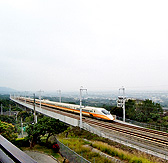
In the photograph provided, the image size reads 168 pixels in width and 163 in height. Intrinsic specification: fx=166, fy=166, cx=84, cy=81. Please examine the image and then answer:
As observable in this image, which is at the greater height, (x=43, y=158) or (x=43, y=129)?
(x=43, y=129)

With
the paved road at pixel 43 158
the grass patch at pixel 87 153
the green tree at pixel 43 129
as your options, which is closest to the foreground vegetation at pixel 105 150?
the grass patch at pixel 87 153

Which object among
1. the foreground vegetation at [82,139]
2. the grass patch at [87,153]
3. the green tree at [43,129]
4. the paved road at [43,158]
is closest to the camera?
the grass patch at [87,153]

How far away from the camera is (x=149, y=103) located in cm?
2989

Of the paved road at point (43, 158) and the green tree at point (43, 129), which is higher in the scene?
the green tree at point (43, 129)

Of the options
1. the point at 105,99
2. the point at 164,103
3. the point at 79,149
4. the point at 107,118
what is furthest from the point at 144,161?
the point at 164,103

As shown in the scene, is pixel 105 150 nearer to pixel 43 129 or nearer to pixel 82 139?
pixel 82 139

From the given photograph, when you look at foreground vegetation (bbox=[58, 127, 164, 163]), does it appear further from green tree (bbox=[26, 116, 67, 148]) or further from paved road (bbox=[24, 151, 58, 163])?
green tree (bbox=[26, 116, 67, 148])

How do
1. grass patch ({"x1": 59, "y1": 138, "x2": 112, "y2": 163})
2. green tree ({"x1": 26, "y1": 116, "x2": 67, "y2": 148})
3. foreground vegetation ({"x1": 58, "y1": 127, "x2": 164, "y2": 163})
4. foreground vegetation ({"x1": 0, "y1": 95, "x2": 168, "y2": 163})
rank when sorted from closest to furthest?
foreground vegetation ({"x1": 58, "y1": 127, "x2": 164, "y2": 163}) → grass patch ({"x1": 59, "y1": 138, "x2": 112, "y2": 163}) → foreground vegetation ({"x1": 0, "y1": 95, "x2": 168, "y2": 163}) → green tree ({"x1": 26, "y1": 116, "x2": 67, "y2": 148})

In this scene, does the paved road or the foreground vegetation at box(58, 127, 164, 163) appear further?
the paved road

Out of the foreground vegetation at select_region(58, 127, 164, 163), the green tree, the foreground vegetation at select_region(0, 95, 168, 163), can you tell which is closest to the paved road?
the foreground vegetation at select_region(0, 95, 168, 163)

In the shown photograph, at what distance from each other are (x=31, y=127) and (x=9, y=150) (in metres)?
19.6

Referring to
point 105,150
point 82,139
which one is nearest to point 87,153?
point 105,150

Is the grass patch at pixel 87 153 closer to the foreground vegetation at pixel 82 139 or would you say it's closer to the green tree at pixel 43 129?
the foreground vegetation at pixel 82 139

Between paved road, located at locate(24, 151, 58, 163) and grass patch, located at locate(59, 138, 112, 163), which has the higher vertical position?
grass patch, located at locate(59, 138, 112, 163)
